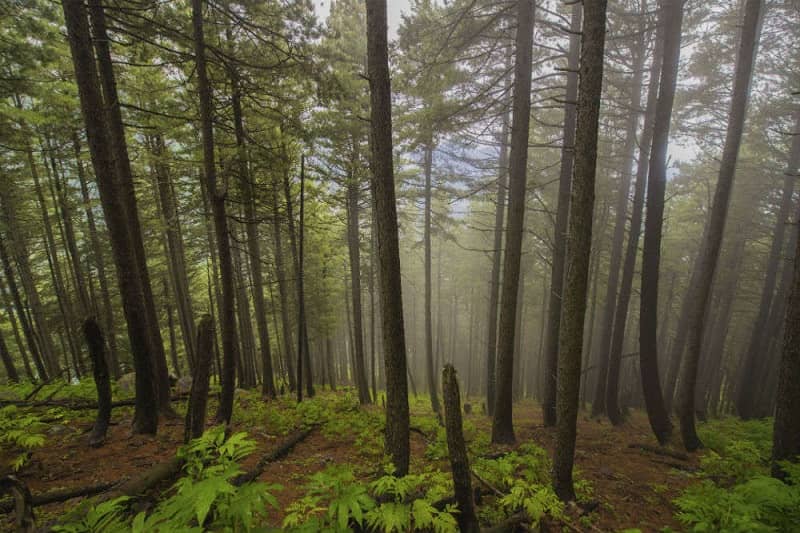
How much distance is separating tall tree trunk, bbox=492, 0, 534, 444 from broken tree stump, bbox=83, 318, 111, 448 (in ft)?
26.6

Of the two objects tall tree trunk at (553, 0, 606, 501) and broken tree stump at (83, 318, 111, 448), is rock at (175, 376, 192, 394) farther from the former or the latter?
tall tree trunk at (553, 0, 606, 501)

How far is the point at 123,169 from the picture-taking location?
293 inches

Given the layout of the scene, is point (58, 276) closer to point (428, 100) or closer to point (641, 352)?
point (428, 100)

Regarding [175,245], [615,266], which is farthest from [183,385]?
[615,266]

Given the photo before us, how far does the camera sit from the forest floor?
538 cm

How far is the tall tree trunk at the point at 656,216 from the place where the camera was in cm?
862

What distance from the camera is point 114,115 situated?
283 inches

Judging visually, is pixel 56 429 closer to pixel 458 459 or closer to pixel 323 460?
pixel 323 460

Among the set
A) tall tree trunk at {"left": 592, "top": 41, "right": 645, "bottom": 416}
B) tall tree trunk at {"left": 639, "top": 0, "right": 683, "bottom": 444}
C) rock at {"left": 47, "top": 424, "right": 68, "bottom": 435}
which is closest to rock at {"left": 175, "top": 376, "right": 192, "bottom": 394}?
rock at {"left": 47, "top": 424, "right": 68, "bottom": 435}

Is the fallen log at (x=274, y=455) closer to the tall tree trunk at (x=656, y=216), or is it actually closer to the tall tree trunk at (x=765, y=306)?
the tall tree trunk at (x=656, y=216)

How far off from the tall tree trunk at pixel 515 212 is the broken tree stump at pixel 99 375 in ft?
26.6

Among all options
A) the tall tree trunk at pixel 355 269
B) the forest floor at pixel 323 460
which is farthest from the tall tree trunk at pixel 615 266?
the tall tree trunk at pixel 355 269

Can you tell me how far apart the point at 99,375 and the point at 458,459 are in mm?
6572

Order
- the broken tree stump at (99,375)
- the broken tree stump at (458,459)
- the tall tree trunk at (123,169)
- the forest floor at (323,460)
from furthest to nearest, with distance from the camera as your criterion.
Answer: the tall tree trunk at (123,169)
the broken tree stump at (99,375)
the forest floor at (323,460)
the broken tree stump at (458,459)
